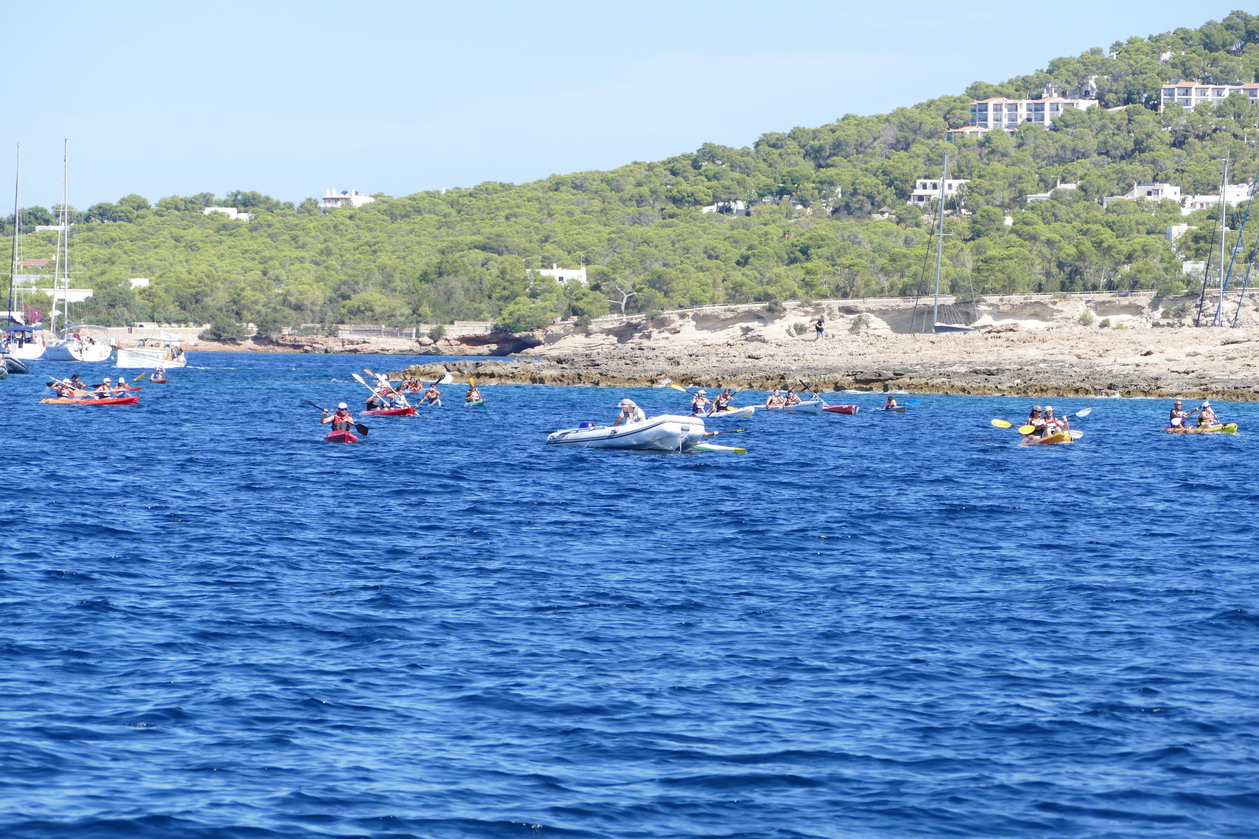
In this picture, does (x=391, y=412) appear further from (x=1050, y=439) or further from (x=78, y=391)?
(x=1050, y=439)

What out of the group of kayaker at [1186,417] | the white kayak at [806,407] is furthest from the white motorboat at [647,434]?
the white kayak at [806,407]

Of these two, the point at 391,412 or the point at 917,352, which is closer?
the point at 391,412

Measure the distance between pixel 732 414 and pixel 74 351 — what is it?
58479mm

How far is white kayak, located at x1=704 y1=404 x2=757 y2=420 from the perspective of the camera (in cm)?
5388

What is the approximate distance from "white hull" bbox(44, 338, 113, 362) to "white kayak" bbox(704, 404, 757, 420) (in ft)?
189

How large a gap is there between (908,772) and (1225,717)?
371 cm

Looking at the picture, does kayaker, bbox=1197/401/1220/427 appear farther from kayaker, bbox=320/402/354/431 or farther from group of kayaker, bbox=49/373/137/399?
group of kayaker, bbox=49/373/137/399

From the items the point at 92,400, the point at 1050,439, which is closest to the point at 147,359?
the point at 92,400

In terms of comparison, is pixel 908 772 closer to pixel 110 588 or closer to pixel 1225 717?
pixel 1225 717

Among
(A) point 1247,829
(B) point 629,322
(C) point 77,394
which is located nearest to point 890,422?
(C) point 77,394

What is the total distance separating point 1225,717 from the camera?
14.2 metres

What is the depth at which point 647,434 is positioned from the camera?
41.0 meters

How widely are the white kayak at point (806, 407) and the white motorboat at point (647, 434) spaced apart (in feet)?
65.6

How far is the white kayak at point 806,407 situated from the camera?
6178 centimetres
